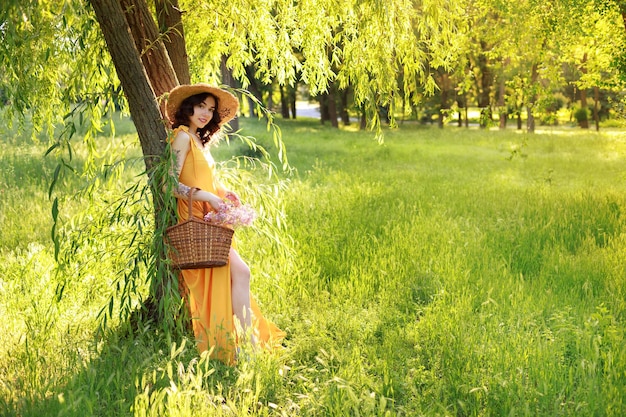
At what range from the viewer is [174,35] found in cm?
528

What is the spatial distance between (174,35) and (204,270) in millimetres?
2238

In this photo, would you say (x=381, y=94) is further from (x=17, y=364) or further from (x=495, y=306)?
(x=17, y=364)

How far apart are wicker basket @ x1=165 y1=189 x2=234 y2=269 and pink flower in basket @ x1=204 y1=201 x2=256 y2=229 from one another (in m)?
0.07

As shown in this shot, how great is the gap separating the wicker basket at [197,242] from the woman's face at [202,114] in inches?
25.3

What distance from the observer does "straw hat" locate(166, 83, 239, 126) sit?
14.5 feet

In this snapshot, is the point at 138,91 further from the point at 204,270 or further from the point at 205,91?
the point at 204,270

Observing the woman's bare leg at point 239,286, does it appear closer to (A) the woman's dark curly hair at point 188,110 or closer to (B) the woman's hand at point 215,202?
(B) the woman's hand at point 215,202

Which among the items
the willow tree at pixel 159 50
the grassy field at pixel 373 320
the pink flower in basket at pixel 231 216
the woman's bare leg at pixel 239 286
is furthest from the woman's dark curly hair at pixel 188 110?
the woman's bare leg at pixel 239 286

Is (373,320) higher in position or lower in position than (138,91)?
lower

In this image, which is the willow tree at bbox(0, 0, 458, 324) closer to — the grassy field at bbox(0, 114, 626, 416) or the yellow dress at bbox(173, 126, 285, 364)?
the yellow dress at bbox(173, 126, 285, 364)

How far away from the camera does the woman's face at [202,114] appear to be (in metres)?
4.54

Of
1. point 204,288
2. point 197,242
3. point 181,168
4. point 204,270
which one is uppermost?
point 181,168

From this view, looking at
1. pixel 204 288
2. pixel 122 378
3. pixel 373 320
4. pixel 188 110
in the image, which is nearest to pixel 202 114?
pixel 188 110

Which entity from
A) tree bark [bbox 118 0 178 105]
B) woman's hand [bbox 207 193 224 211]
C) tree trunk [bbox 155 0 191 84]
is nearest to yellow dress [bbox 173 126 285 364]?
woman's hand [bbox 207 193 224 211]
